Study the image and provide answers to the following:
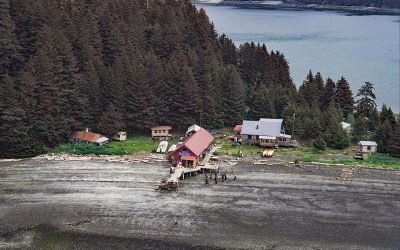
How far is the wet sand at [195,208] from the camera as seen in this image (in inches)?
1407

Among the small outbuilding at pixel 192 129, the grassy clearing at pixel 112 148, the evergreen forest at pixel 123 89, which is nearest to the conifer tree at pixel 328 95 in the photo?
the evergreen forest at pixel 123 89

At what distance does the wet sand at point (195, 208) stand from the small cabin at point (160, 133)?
29.0ft

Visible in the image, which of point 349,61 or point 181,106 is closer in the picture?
point 181,106

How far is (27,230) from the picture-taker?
37125mm

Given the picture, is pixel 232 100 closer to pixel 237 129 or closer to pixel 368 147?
pixel 237 129

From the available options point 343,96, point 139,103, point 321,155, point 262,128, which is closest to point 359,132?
point 321,155

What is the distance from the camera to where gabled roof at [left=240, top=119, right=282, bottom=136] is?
56.4 m

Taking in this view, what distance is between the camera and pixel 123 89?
60.5 m

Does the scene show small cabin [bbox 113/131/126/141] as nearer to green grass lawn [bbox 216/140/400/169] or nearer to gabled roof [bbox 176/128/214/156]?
gabled roof [bbox 176/128/214/156]

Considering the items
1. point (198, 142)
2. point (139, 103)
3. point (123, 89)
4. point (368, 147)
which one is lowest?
point (368, 147)

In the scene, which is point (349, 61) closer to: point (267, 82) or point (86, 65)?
point (267, 82)

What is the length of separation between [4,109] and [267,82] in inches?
1358

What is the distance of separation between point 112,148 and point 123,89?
8469 millimetres

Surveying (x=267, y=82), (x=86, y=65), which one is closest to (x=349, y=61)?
(x=267, y=82)
